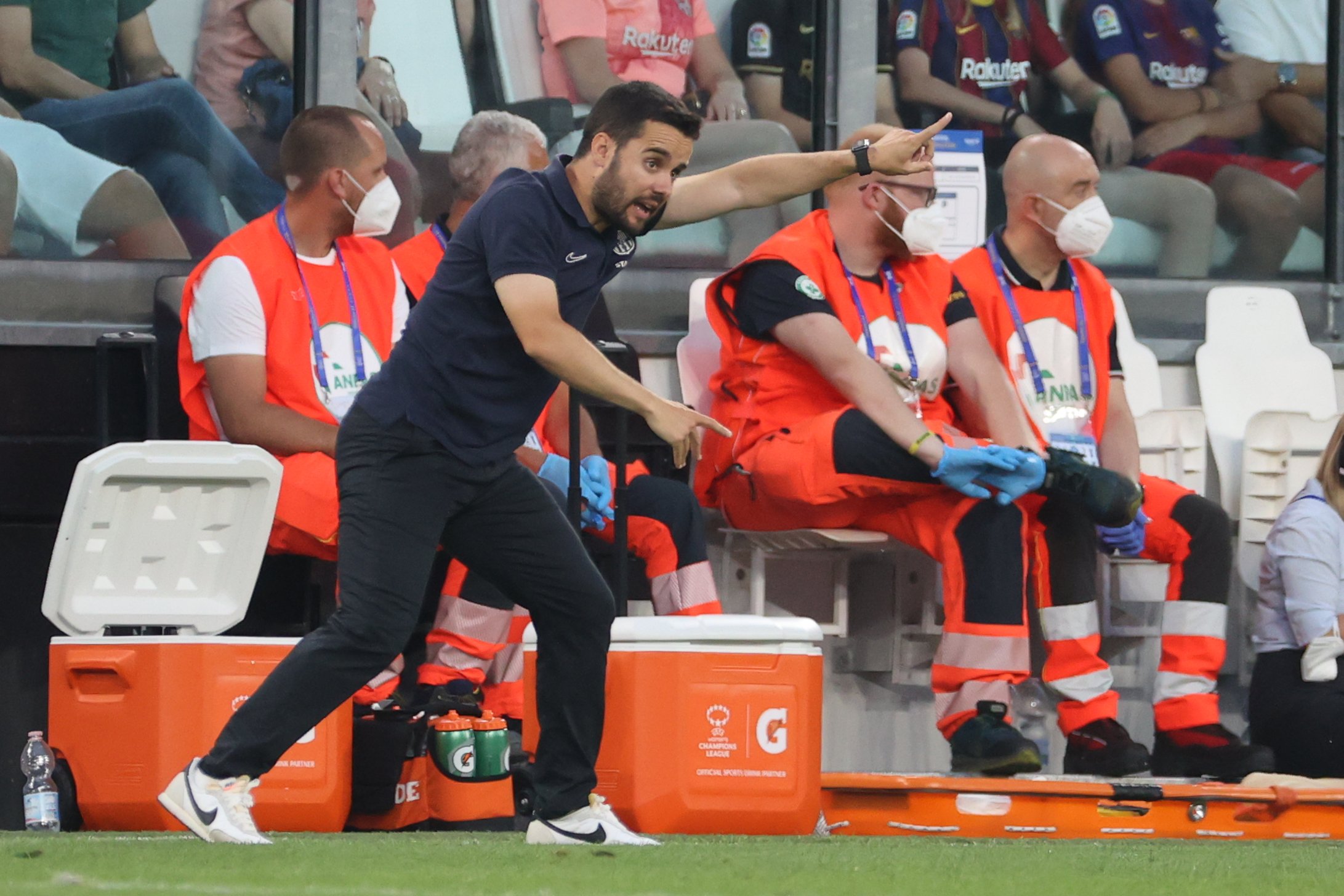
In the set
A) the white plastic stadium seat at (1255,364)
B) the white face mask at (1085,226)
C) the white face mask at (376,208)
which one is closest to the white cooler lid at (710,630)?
the white face mask at (376,208)

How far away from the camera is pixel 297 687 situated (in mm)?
3693

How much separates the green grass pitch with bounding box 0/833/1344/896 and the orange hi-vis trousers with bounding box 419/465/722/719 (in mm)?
1002

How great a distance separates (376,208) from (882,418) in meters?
1.41

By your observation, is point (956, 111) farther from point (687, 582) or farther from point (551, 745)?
point (551, 745)

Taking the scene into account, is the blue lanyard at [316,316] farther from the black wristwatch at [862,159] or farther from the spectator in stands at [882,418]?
the black wristwatch at [862,159]

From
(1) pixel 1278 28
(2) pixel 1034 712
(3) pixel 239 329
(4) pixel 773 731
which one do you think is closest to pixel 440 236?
(3) pixel 239 329

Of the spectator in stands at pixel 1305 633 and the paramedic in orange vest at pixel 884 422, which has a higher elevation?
the paramedic in orange vest at pixel 884 422

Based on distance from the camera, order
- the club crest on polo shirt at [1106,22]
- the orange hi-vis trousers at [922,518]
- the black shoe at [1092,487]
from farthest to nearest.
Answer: the club crest on polo shirt at [1106,22], the black shoe at [1092,487], the orange hi-vis trousers at [922,518]

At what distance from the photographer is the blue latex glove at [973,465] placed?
507 cm

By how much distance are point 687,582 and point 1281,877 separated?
6.64 ft

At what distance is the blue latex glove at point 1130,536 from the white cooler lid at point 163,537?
221 cm

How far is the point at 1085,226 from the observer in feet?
19.1

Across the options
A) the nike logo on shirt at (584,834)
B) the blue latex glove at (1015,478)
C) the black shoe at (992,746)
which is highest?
the blue latex glove at (1015,478)

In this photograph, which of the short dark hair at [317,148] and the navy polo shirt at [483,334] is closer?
the navy polo shirt at [483,334]
